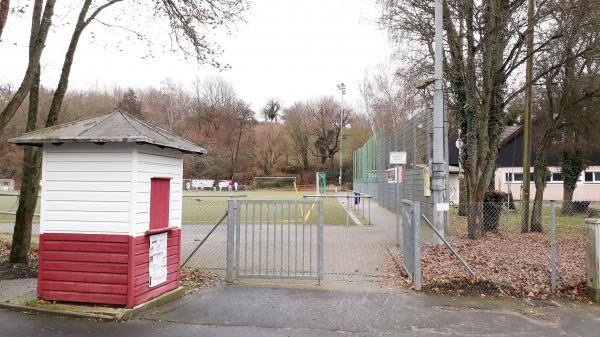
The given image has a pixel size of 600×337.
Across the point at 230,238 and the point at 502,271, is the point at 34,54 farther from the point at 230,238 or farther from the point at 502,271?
the point at 502,271

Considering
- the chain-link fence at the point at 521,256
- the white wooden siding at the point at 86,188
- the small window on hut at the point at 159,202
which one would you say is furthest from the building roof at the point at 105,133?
the chain-link fence at the point at 521,256

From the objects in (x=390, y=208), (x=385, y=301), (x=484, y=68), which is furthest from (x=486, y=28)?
(x=390, y=208)

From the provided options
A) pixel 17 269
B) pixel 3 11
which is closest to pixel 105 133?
pixel 3 11

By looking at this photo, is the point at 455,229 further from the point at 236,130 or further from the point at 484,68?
the point at 236,130

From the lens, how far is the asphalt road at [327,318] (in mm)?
6051

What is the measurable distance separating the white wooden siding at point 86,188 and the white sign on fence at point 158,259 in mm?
628

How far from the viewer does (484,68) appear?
1367cm

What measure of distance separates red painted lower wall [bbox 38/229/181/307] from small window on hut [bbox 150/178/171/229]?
43 cm

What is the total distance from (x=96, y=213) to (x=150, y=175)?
83cm

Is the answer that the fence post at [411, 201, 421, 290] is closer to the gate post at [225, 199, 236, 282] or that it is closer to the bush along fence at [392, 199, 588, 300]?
the bush along fence at [392, 199, 588, 300]

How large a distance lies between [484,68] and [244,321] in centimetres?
1015

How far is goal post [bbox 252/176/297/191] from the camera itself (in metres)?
73.2

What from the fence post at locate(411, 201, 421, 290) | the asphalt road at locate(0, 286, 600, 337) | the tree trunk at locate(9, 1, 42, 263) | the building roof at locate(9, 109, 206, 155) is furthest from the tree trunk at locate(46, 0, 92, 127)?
the fence post at locate(411, 201, 421, 290)

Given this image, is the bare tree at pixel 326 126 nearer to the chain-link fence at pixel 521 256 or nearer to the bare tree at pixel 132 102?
the bare tree at pixel 132 102
